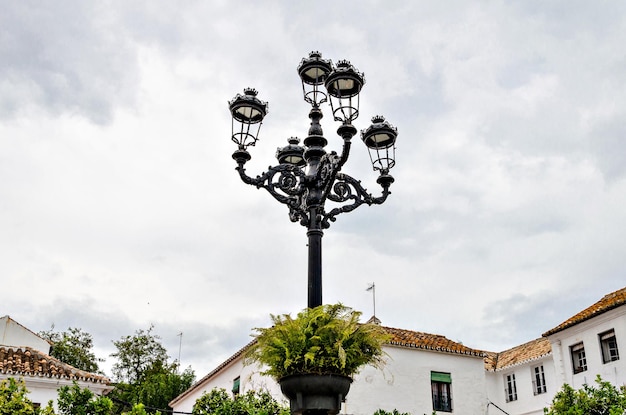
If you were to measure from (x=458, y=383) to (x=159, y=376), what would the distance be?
18773 millimetres

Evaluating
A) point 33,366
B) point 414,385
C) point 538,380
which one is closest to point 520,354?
point 538,380

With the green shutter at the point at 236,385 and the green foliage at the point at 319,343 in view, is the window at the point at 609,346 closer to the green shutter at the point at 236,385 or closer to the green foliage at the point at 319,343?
the green shutter at the point at 236,385

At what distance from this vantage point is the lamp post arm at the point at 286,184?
263 inches

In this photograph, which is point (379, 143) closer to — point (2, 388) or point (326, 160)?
point (326, 160)

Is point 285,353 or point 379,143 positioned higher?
point 379,143

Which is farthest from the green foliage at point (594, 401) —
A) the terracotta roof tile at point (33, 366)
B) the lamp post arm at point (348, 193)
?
the terracotta roof tile at point (33, 366)

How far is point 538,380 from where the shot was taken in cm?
2512

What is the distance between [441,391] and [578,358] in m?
4.64

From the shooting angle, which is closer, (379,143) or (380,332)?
(380,332)

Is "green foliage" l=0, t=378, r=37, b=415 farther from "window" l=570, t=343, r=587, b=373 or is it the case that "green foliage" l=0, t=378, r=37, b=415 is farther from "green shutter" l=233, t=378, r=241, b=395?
"window" l=570, t=343, r=587, b=373

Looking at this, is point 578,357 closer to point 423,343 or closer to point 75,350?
point 423,343

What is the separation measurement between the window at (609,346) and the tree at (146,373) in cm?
2204

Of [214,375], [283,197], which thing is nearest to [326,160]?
[283,197]

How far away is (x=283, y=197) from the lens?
265 inches
